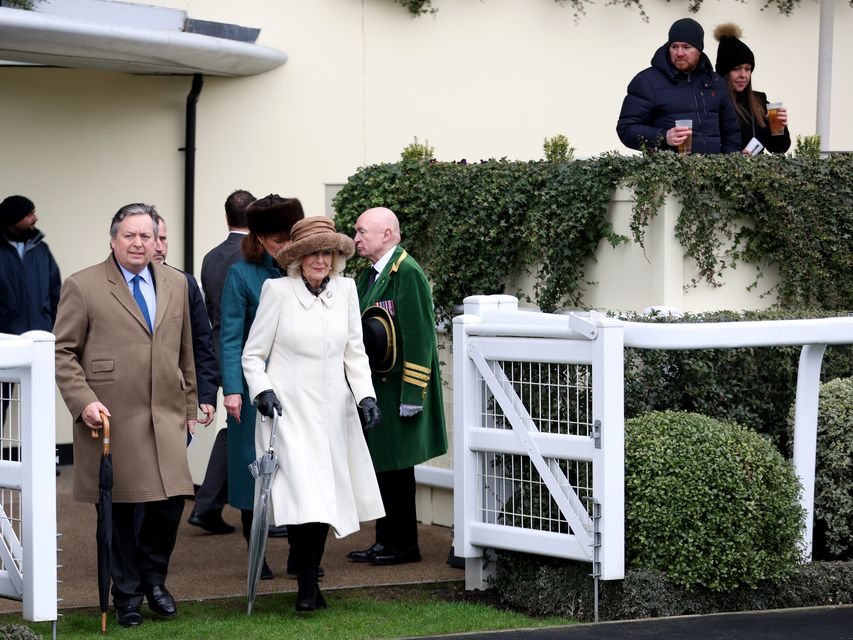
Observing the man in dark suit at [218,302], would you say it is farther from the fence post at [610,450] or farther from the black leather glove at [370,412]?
the fence post at [610,450]

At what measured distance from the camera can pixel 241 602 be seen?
22.4 feet

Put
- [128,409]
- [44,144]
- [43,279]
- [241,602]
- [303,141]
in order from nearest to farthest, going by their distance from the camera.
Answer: [128,409] → [241,602] → [43,279] → [44,144] → [303,141]

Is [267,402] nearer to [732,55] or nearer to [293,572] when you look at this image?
[293,572]

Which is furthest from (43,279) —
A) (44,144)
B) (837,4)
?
(837,4)

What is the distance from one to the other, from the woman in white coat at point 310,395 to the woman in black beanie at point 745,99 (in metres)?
3.72

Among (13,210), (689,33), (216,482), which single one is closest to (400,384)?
(216,482)

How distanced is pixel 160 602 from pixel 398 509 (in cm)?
171

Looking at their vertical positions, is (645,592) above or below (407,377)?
below

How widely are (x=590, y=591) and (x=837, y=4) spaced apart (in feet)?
28.7

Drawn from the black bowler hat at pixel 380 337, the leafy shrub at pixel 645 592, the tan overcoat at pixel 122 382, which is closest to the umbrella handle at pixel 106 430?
the tan overcoat at pixel 122 382

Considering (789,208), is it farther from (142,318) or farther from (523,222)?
(142,318)

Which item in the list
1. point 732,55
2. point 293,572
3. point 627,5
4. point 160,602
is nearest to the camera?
point 160,602

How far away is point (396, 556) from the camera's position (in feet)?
25.6

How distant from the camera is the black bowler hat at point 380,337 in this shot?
24.3ft
